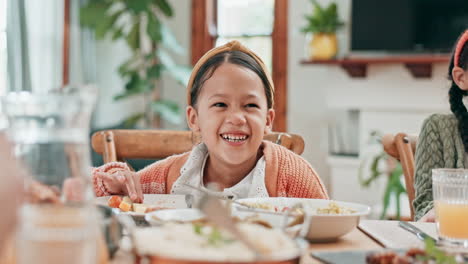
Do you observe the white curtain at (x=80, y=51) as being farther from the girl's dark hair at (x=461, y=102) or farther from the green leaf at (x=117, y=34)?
the girl's dark hair at (x=461, y=102)

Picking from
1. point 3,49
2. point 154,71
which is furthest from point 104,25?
point 3,49

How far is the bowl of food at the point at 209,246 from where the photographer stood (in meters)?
0.59

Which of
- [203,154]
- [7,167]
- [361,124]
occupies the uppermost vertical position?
[7,167]

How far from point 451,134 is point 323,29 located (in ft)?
8.95

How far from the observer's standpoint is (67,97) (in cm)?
58

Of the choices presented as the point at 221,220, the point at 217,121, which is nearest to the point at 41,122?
the point at 221,220

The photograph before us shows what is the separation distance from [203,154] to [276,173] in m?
0.20

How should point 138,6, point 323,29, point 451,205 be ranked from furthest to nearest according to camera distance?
1. point 323,29
2. point 138,6
3. point 451,205

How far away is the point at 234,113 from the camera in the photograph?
1.43 meters

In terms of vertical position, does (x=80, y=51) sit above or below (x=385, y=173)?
above

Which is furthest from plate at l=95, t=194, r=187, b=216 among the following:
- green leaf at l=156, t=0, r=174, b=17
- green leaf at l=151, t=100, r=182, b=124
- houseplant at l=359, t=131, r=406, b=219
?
green leaf at l=156, t=0, r=174, b=17

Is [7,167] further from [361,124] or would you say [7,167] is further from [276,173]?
[361,124]

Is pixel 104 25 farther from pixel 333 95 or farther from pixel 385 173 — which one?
pixel 385 173

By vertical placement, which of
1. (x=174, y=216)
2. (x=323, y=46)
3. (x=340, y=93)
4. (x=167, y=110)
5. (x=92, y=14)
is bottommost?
(x=167, y=110)
